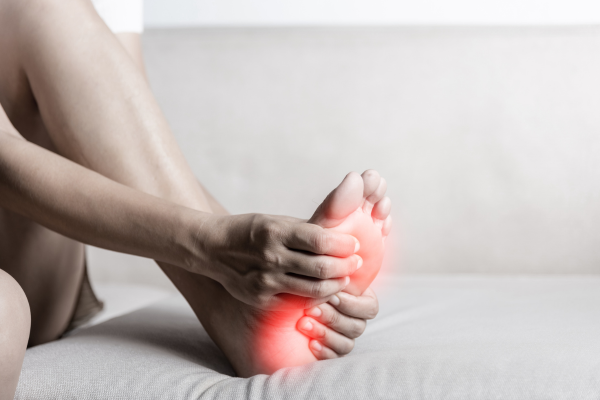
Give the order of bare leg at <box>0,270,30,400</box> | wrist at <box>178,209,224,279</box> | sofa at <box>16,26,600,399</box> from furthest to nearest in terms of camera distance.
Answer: sofa at <box>16,26,600,399</box>, wrist at <box>178,209,224,279</box>, bare leg at <box>0,270,30,400</box>

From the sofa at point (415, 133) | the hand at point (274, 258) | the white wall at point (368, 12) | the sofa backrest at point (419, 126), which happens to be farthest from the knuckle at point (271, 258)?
the white wall at point (368, 12)

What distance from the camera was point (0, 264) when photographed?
0.67 metres

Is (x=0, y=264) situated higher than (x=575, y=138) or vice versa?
(x=575, y=138)

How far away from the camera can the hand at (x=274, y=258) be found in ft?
1.43

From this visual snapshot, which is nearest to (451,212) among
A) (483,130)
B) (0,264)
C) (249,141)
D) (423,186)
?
(423,186)

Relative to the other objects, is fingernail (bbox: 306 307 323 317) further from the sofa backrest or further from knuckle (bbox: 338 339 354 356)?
the sofa backrest

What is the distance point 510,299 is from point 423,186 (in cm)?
54

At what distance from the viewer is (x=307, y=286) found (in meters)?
0.45

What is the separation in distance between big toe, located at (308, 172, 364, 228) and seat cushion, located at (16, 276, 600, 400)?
0.15 m

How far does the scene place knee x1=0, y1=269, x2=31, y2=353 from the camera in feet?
1.23

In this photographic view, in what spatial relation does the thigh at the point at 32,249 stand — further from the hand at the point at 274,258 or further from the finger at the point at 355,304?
the finger at the point at 355,304

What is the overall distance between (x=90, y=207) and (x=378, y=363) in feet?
1.10

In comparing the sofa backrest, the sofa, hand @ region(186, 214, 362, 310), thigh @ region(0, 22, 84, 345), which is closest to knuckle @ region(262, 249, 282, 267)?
hand @ region(186, 214, 362, 310)

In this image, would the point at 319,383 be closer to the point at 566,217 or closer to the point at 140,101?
the point at 140,101
